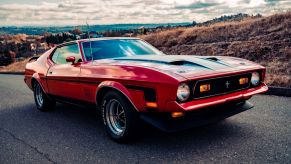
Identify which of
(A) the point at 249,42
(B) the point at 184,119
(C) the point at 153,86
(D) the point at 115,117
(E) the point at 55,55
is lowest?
(D) the point at 115,117

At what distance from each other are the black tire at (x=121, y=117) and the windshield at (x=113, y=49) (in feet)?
3.18

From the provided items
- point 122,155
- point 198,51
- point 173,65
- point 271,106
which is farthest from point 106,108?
point 198,51

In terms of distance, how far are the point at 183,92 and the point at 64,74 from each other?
2.45m

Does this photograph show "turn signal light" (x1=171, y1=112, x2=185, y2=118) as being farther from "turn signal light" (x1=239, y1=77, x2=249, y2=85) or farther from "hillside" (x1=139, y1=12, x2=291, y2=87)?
"hillside" (x1=139, y1=12, x2=291, y2=87)

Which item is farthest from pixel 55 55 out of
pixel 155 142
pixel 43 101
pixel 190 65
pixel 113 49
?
pixel 190 65

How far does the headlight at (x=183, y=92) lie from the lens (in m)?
3.51

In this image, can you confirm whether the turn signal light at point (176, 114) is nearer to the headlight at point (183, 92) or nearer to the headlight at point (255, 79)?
the headlight at point (183, 92)

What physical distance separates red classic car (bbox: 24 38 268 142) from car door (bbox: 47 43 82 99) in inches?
0.7

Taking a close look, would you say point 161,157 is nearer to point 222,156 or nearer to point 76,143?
point 222,156

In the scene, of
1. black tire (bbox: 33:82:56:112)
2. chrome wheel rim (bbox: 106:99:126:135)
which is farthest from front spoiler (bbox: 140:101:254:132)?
black tire (bbox: 33:82:56:112)

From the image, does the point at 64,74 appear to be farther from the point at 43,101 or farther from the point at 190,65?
→ the point at 190,65

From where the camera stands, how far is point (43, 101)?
6.42 m

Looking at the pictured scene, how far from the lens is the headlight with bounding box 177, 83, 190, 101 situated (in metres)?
3.51

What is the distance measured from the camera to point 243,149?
12.0ft
